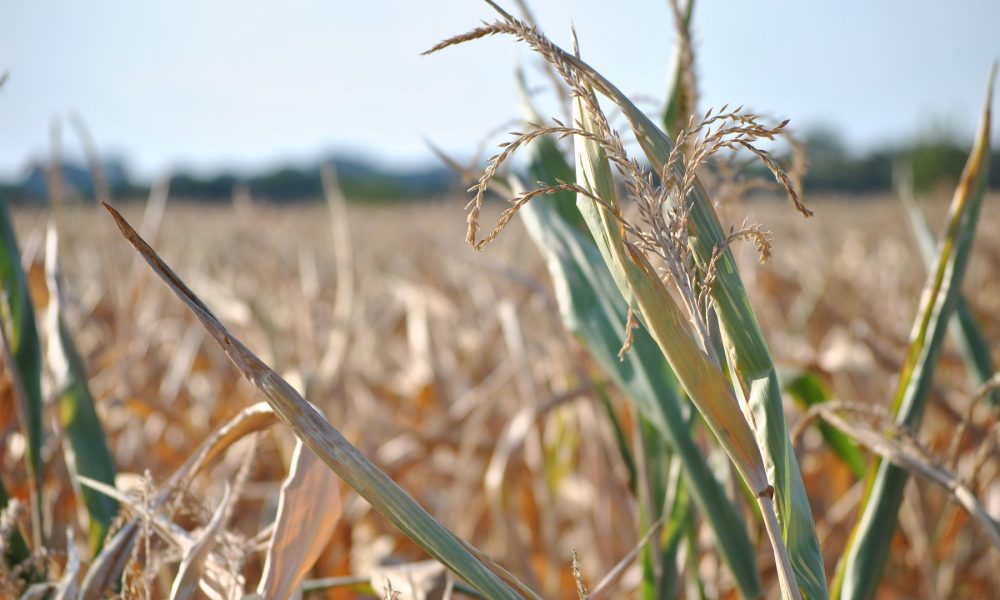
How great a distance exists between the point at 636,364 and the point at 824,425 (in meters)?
0.30

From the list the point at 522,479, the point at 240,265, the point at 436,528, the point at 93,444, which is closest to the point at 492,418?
the point at 522,479

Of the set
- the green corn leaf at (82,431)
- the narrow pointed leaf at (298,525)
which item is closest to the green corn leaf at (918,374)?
the narrow pointed leaf at (298,525)

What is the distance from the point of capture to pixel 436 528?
326 millimetres

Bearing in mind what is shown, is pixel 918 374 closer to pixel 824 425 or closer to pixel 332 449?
pixel 824 425

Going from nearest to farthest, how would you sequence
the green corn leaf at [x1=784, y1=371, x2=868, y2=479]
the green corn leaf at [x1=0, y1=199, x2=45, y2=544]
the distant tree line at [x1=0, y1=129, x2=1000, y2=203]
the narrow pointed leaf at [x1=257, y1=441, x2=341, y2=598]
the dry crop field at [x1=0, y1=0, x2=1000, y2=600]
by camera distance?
the dry crop field at [x1=0, y1=0, x2=1000, y2=600], the narrow pointed leaf at [x1=257, y1=441, x2=341, y2=598], the green corn leaf at [x1=0, y1=199, x2=45, y2=544], the green corn leaf at [x1=784, y1=371, x2=868, y2=479], the distant tree line at [x1=0, y1=129, x2=1000, y2=203]

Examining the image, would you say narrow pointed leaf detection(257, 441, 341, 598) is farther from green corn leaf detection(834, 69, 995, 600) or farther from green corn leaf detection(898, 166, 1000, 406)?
green corn leaf detection(898, 166, 1000, 406)

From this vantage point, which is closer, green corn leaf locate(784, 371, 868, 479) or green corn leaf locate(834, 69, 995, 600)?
green corn leaf locate(834, 69, 995, 600)

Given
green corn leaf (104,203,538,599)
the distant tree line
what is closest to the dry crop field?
green corn leaf (104,203,538,599)

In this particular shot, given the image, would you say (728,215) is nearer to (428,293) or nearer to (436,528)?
(436,528)

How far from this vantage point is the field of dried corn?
0.77 m

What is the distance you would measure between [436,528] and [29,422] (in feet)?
1.21

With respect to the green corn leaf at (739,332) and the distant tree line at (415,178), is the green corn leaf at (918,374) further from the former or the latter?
the distant tree line at (415,178)

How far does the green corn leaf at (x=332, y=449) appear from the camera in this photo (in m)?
0.32

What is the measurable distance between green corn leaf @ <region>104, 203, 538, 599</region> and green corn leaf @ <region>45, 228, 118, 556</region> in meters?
0.31
